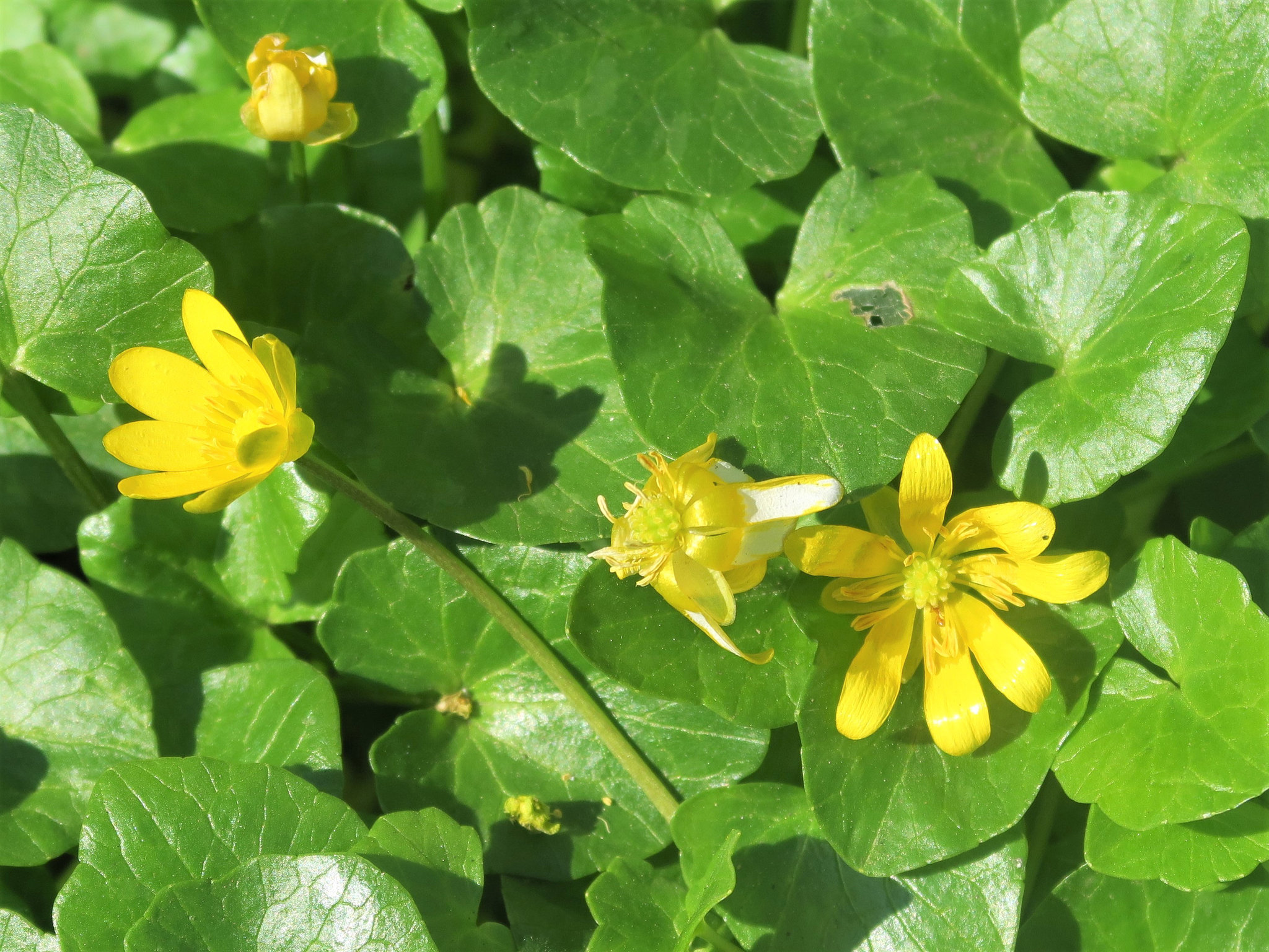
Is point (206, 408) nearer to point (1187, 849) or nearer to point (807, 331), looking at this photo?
point (807, 331)

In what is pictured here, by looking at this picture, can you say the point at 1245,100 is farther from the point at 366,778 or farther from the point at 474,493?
the point at 366,778

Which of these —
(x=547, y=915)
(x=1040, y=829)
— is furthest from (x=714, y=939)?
(x=1040, y=829)

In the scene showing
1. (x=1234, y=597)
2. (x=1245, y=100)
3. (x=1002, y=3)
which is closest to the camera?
(x=1234, y=597)

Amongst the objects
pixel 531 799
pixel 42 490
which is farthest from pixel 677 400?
pixel 42 490

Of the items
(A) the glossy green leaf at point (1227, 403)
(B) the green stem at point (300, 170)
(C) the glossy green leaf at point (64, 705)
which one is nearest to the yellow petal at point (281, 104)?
(B) the green stem at point (300, 170)

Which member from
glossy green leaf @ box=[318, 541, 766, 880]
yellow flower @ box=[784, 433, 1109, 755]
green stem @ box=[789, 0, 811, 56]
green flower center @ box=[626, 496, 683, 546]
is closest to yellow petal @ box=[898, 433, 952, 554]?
yellow flower @ box=[784, 433, 1109, 755]

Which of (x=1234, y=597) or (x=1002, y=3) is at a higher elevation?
(x=1002, y=3)
